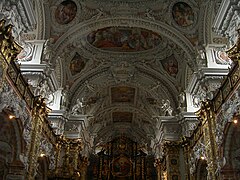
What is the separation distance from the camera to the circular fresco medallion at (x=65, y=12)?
15176 millimetres

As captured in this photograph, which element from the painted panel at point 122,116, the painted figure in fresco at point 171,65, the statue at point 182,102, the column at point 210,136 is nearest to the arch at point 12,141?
the column at point 210,136

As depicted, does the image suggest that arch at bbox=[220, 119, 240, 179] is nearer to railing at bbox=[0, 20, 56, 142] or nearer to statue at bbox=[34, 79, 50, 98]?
railing at bbox=[0, 20, 56, 142]

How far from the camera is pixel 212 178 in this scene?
39.0 ft

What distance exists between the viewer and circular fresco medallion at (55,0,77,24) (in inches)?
597

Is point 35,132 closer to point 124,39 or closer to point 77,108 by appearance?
point 77,108

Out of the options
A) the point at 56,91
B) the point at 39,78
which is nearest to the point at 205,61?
the point at 39,78

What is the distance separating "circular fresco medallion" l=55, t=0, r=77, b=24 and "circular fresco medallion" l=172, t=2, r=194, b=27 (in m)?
4.83

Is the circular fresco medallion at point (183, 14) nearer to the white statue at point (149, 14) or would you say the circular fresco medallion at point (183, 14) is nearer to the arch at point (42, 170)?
the white statue at point (149, 14)

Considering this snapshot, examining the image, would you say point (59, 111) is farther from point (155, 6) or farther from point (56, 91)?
point (155, 6)

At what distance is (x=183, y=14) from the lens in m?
15.4

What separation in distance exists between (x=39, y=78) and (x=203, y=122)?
7.13m

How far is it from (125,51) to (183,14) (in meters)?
5.08

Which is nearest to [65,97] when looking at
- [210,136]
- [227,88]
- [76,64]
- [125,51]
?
[76,64]

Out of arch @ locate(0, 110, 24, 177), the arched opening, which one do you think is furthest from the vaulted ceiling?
arch @ locate(0, 110, 24, 177)
